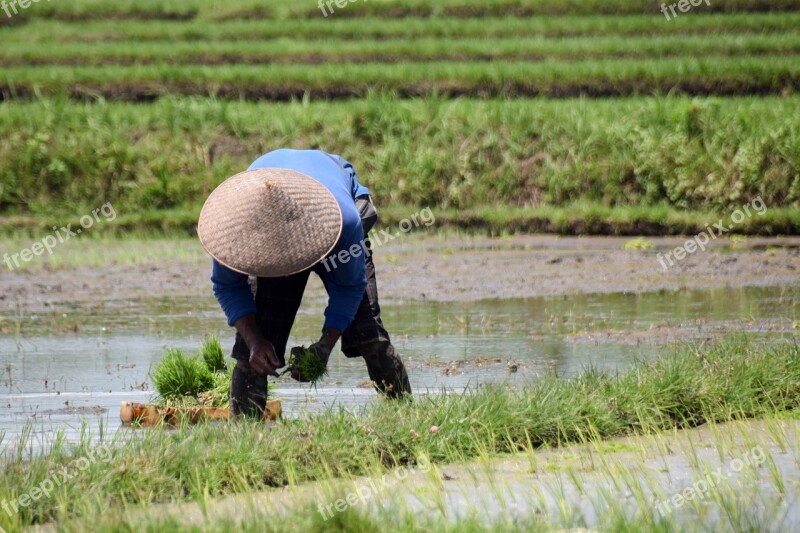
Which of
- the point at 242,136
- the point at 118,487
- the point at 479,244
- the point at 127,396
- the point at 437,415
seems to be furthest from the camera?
the point at 242,136

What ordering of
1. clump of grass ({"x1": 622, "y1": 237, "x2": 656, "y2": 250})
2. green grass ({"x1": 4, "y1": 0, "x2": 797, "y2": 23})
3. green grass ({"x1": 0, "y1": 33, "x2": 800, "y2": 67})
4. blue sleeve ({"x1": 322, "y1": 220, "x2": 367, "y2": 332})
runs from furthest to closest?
green grass ({"x1": 4, "y1": 0, "x2": 797, "y2": 23}) < green grass ({"x1": 0, "y1": 33, "x2": 800, "y2": 67}) < clump of grass ({"x1": 622, "y1": 237, "x2": 656, "y2": 250}) < blue sleeve ({"x1": 322, "y1": 220, "x2": 367, "y2": 332})

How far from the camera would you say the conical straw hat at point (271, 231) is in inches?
188

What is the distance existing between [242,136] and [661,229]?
20.1 feet

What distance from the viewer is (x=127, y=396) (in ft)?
22.5

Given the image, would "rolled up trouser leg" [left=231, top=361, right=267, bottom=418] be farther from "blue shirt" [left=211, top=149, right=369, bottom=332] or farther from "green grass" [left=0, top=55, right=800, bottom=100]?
"green grass" [left=0, top=55, right=800, bottom=100]

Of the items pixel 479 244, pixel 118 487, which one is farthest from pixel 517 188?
pixel 118 487

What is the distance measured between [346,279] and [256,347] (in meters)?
0.48

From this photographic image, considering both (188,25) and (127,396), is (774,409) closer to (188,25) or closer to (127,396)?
(127,396)
